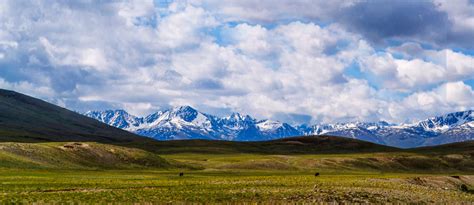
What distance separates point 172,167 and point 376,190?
91.0m

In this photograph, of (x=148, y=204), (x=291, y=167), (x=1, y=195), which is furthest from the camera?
(x=291, y=167)

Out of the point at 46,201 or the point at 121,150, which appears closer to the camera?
the point at 46,201

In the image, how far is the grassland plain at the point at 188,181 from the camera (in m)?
54.7

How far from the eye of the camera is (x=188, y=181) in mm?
79812

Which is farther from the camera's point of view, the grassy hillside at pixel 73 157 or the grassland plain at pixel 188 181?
the grassy hillside at pixel 73 157

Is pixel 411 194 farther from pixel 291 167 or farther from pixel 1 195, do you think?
pixel 291 167

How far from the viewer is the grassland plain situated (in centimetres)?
5469

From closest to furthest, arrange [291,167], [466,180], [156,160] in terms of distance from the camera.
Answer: [466,180], [156,160], [291,167]

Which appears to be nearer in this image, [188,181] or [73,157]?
[188,181]

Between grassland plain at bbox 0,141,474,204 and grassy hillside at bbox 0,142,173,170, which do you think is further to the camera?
grassy hillside at bbox 0,142,173,170

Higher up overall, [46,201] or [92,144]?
[92,144]

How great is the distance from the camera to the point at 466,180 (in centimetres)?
11288

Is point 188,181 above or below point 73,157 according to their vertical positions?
below

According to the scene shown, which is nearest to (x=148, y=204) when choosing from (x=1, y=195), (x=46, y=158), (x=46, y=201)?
(x=46, y=201)
